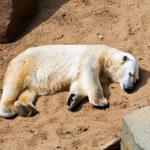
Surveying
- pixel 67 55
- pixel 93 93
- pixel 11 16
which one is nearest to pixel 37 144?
pixel 93 93

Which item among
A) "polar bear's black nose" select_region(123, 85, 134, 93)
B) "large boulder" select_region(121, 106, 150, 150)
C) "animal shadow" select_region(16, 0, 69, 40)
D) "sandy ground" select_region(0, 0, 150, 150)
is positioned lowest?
"animal shadow" select_region(16, 0, 69, 40)

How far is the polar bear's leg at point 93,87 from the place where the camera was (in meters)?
6.39

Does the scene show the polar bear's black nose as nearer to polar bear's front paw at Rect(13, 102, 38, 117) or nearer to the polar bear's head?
the polar bear's head

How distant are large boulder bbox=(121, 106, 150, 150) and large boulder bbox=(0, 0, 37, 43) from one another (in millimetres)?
3231

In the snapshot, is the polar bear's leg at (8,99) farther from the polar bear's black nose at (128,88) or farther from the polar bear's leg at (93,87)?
the polar bear's black nose at (128,88)

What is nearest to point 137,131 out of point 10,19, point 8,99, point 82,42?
point 8,99

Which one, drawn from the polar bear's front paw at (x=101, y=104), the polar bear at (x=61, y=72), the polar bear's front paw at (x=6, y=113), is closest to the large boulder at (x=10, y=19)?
the polar bear at (x=61, y=72)

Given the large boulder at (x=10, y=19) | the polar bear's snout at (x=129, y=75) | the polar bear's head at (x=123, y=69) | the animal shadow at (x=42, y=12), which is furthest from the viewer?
the animal shadow at (x=42, y=12)

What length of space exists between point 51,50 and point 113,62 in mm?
783

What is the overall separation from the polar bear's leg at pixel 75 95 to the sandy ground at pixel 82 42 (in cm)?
8

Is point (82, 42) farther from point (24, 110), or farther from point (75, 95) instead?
point (24, 110)

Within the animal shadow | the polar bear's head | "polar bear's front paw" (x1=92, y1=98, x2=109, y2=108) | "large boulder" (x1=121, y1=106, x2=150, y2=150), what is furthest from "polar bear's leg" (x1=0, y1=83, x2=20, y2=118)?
"large boulder" (x1=121, y1=106, x2=150, y2=150)

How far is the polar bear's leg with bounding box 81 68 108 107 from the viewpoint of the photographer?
21.0 feet

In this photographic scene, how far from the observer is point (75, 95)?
6.52 metres
